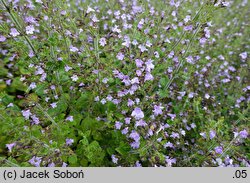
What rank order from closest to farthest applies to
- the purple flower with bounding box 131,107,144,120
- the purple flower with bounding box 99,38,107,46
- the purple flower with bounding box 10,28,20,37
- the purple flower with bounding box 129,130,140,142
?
the purple flower with bounding box 10,28,20,37 < the purple flower with bounding box 131,107,144,120 < the purple flower with bounding box 129,130,140,142 < the purple flower with bounding box 99,38,107,46

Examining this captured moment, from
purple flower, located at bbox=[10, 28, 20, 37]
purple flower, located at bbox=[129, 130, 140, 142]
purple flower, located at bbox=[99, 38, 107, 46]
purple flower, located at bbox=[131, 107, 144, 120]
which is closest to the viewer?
purple flower, located at bbox=[10, 28, 20, 37]

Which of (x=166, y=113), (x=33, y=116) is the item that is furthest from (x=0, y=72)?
(x=166, y=113)

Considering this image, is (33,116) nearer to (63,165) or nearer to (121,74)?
(63,165)

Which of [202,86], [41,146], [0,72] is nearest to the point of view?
[41,146]

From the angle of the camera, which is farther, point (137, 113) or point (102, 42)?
point (102, 42)

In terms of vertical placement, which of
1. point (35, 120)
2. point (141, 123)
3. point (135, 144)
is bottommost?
point (135, 144)

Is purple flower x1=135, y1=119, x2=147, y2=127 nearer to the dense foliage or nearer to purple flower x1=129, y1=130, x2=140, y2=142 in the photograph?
the dense foliage

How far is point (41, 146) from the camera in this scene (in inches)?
108

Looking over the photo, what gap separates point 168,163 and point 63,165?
44.4 inches

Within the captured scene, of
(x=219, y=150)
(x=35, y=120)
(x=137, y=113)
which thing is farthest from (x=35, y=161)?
(x=219, y=150)

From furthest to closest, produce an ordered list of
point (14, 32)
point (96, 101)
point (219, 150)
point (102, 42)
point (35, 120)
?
point (96, 101)
point (102, 42)
point (35, 120)
point (219, 150)
point (14, 32)

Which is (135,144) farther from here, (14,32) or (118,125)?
(14,32)

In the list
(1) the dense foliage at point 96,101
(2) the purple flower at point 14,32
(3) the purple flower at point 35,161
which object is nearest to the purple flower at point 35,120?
(1) the dense foliage at point 96,101

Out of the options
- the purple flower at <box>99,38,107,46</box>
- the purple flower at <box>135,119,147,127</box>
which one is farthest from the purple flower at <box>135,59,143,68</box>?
the purple flower at <box>135,119,147,127</box>
